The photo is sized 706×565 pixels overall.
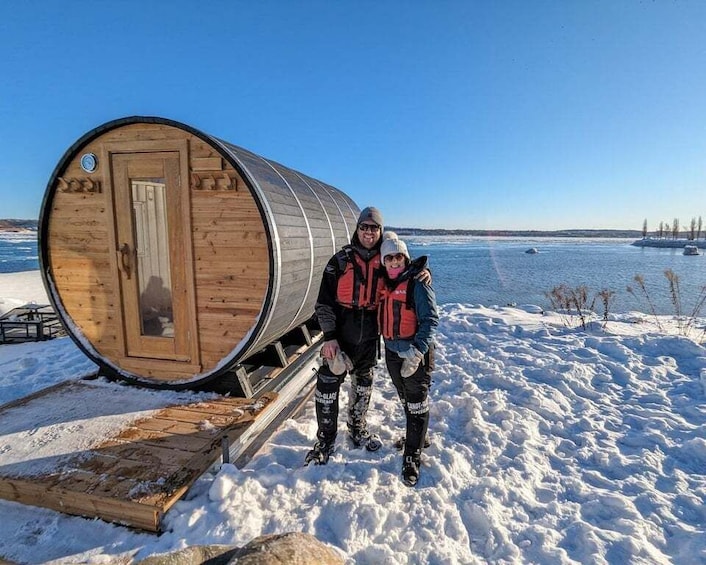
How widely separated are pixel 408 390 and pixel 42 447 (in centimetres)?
298

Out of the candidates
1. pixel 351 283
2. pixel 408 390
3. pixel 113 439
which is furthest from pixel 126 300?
pixel 408 390

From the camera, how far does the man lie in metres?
3.35

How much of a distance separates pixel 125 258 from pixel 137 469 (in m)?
2.20

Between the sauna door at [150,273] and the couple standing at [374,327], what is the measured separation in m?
1.68

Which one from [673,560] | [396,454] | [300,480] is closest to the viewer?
[673,560]

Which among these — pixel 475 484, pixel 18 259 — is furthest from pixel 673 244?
pixel 18 259

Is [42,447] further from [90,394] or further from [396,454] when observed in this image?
[396,454]

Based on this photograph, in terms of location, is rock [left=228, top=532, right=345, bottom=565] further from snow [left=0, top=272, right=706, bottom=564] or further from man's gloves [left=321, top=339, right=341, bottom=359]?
man's gloves [left=321, top=339, right=341, bottom=359]

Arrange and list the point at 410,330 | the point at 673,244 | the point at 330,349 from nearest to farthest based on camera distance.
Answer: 1. the point at 410,330
2. the point at 330,349
3. the point at 673,244

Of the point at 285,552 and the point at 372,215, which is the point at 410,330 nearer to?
the point at 372,215

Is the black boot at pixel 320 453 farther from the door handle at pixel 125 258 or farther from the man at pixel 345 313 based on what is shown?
the door handle at pixel 125 258

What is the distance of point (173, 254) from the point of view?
4.15 meters

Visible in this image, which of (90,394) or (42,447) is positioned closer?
(42,447)

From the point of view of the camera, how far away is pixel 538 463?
11.3ft
